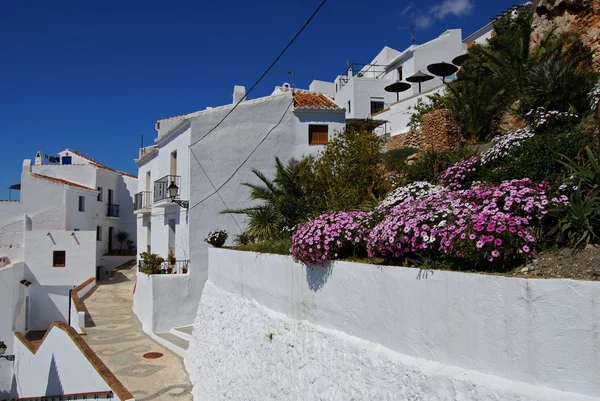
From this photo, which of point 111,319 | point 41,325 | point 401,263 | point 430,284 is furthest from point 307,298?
point 41,325

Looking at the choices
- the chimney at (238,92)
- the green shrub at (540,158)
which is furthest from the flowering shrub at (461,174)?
the chimney at (238,92)

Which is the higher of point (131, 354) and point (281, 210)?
point (281, 210)

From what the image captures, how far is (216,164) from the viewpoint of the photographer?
1750 cm

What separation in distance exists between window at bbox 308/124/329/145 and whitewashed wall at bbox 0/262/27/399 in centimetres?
1589

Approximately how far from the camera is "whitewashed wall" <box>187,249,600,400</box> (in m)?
3.79

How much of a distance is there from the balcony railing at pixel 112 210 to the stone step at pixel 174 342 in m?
20.5

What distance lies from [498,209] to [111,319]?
1729 cm

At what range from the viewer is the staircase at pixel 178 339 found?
14577 mm

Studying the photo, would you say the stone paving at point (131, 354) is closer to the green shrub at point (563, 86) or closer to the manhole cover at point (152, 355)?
the manhole cover at point (152, 355)

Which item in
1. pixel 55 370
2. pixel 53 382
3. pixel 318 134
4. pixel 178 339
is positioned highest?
pixel 318 134

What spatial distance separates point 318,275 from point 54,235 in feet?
80.5

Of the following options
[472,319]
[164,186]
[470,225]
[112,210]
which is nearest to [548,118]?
[470,225]

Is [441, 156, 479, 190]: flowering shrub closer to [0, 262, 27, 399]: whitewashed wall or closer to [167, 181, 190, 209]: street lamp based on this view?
[167, 181, 190, 209]: street lamp

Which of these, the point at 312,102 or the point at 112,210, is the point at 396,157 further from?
the point at 112,210
